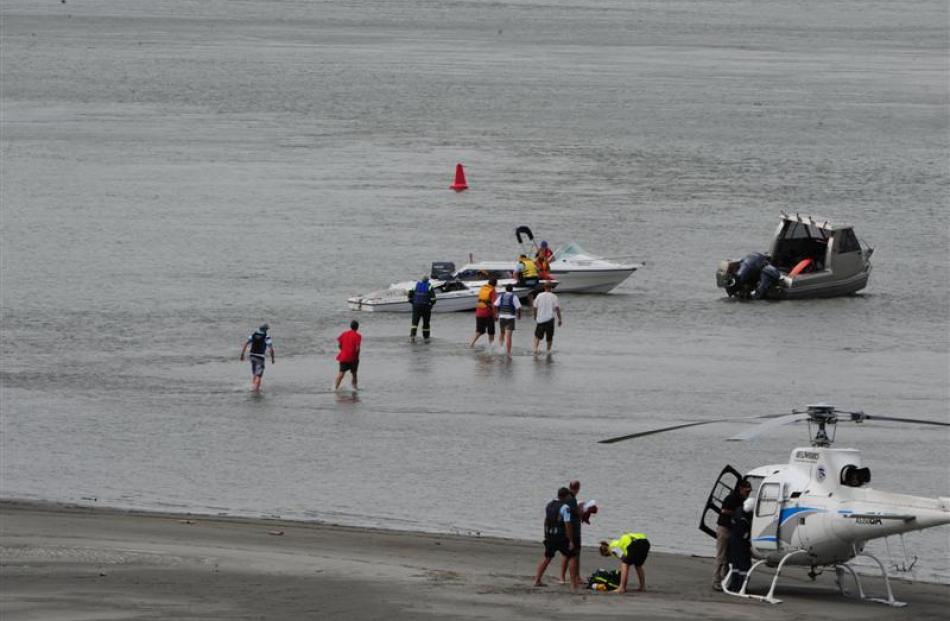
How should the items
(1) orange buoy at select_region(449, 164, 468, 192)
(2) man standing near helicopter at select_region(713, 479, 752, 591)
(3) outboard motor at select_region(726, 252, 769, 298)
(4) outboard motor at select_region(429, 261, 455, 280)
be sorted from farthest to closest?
(1) orange buoy at select_region(449, 164, 468, 192) → (3) outboard motor at select_region(726, 252, 769, 298) → (4) outboard motor at select_region(429, 261, 455, 280) → (2) man standing near helicopter at select_region(713, 479, 752, 591)

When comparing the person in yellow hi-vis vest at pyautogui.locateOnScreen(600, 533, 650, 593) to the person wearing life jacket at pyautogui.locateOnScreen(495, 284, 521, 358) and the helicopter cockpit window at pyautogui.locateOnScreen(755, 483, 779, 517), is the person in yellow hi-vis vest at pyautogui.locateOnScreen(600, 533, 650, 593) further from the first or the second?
the person wearing life jacket at pyautogui.locateOnScreen(495, 284, 521, 358)

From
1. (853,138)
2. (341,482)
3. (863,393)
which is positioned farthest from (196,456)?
(853,138)

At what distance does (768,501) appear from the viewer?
1823cm

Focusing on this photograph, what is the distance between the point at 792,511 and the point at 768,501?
33 cm

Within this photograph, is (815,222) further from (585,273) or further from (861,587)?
(861,587)

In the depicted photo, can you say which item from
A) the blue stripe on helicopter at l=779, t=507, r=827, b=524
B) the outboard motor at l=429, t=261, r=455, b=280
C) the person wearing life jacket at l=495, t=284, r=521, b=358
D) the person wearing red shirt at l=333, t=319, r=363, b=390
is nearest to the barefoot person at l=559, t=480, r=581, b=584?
the blue stripe on helicopter at l=779, t=507, r=827, b=524

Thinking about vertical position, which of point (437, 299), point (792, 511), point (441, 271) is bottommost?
point (792, 511)

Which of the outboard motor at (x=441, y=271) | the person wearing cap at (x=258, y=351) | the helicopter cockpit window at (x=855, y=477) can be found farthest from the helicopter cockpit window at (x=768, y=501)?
the outboard motor at (x=441, y=271)

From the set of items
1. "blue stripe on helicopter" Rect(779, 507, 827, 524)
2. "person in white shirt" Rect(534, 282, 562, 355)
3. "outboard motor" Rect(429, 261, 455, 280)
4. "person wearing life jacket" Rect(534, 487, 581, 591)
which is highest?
"outboard motor" Rect(429, 261, 455, 280)

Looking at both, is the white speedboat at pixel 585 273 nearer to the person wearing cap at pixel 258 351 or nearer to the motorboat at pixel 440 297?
the motorboat at pixel 440 297

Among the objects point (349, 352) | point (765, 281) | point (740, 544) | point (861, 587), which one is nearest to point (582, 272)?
point (765, 281)

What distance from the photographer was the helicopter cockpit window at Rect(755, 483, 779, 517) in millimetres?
18172

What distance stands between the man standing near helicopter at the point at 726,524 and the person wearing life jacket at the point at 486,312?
15233 millimetres

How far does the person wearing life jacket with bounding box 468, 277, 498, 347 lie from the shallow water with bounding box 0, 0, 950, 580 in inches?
27.9
